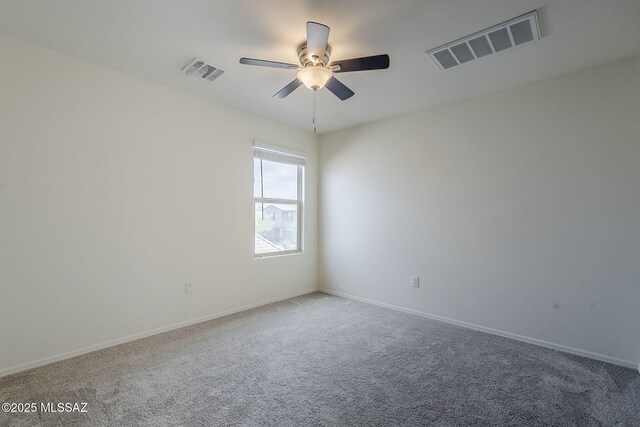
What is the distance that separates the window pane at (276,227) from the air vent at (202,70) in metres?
1.63

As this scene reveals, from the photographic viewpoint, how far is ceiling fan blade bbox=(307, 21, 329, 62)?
1790 millimetres

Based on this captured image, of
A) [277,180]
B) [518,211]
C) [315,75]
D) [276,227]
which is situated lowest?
[276,227]

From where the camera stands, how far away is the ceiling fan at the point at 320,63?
1.93 m

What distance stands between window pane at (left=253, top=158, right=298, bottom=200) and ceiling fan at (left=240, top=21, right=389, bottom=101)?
1.72 metres

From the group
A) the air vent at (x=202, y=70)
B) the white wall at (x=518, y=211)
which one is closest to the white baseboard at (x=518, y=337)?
the white wall at (x=518, y=211)

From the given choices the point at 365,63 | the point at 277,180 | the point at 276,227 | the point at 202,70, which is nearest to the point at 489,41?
the point at 365,63

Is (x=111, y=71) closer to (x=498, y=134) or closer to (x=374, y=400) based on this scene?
(x=374, y=400)

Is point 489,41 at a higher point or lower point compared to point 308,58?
higher

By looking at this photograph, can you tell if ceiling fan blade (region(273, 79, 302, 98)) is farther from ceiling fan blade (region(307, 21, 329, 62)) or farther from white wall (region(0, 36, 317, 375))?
white wall (region(0, 36, 317, 375))

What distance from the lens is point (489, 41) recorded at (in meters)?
2.22

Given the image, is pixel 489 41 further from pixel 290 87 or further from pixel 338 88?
pixel 290 87

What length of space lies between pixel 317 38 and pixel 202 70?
1.33m

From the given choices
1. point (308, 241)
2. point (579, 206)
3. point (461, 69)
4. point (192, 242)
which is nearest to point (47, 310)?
point (192, 242)

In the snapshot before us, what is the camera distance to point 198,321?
130 inches
